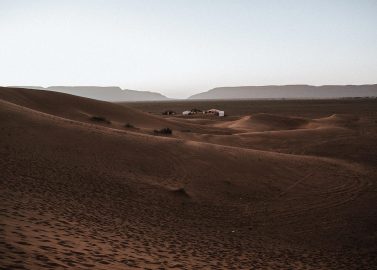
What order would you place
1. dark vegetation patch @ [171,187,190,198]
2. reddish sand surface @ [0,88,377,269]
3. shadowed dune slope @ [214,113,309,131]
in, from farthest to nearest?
1. shadowed dune slope @ [214,113,309,131]
2. dark vegetation patch @ [171,187,190,198]
3. reddish sand surface @ [0,88,377,269]

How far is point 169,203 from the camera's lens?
40.5ft

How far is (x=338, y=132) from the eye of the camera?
32.0 meters

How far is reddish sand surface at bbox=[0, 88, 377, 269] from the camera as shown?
24.4 feet

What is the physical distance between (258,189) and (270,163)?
3.77 m

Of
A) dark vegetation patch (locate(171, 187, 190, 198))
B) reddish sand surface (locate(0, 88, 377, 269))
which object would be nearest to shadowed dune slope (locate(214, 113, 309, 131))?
reddish sand surface (locate(0, 88, 377, 269))

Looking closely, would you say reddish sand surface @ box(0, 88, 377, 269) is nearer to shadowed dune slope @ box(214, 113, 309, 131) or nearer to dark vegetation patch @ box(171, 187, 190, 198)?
dark vegetation patch @ box(171, 187, 190, 198)

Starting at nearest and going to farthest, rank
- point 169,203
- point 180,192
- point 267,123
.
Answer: point 169,203
point 180,192
point 267,123

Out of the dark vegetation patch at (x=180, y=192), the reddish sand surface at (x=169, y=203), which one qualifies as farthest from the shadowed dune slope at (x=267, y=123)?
the dark vegetation patch at (x=180, y=192)

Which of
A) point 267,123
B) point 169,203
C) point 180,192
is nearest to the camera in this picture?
point 169,203

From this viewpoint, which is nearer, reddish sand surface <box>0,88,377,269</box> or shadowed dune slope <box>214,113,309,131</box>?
reddish sand surface <box>0,88,377,269</box>

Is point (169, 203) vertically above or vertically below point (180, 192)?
below

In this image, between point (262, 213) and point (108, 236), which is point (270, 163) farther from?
point (108, 236)

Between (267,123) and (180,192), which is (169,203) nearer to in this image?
(180,192)

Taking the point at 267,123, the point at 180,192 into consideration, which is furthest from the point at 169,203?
the point at 267,123
